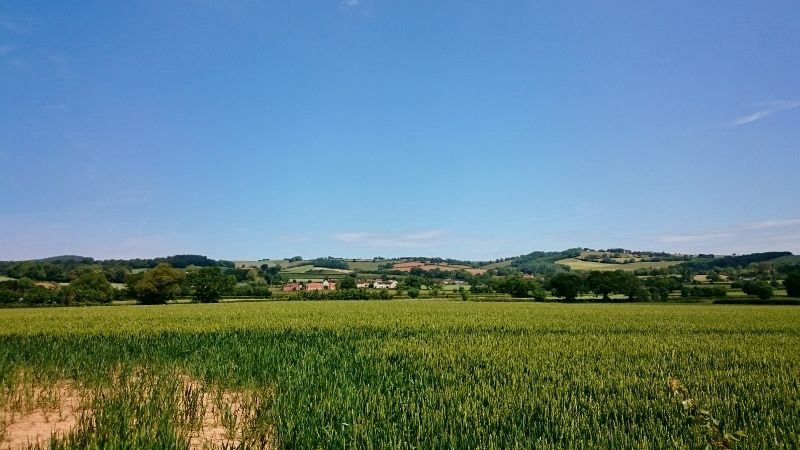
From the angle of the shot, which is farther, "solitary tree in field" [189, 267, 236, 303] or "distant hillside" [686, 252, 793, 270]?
"distant hillside" [686, 252, 793, 270]

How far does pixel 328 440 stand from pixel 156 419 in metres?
3.09

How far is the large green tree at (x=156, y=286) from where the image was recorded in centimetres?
7881

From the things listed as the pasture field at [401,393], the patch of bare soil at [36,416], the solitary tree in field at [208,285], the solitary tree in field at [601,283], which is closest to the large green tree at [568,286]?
the solitary tree in field at [601,283]

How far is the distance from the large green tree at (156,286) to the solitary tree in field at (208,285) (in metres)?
A: 3.20

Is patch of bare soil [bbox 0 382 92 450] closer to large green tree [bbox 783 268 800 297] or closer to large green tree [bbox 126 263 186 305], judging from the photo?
large green tree [bbox 126 263 186 305]

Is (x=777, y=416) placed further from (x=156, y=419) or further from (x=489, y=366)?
(x=156, y=419)

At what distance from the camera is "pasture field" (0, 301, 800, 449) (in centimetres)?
688

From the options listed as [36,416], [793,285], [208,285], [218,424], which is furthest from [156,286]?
[793,285]

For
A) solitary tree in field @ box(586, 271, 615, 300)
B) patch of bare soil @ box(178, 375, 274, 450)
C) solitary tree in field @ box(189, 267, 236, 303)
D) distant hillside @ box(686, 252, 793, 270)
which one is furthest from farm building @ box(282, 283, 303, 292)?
distant hillside @ box(686, 252, 793, 270)

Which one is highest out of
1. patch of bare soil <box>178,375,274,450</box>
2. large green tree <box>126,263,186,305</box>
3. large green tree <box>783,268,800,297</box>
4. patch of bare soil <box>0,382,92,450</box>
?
large green tree <box>126,263,186,305</box>

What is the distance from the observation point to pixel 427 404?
8.72 metres

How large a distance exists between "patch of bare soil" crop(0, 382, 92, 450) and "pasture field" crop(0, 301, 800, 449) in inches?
2.7

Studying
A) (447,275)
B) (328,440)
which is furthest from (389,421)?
(447,275)

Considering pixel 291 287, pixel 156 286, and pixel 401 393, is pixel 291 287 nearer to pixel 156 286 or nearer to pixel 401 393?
pixel 156 286
